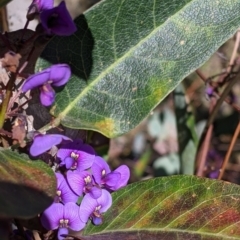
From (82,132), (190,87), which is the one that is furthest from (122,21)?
(190,87)

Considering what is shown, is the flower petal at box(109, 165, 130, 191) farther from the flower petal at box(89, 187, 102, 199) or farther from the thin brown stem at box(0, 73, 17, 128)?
the thin brown stem at box(0, 73, 17, 128)

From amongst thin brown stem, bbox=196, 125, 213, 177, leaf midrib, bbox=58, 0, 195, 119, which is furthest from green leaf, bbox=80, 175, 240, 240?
thin brown stem, bbox=196, 125, 213, 177

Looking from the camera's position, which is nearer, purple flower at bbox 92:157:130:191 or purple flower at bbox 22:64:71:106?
purple flower at bbox 22:64:71:106

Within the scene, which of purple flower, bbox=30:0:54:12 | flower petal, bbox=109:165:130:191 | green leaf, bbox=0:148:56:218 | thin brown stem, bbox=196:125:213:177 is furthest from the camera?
thin brown stem, bbox=196:125:213:177

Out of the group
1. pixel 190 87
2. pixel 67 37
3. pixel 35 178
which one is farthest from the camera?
pixel 190 87

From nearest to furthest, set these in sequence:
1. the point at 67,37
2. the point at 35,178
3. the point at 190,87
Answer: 1. the point at 35,178
2. the point at 67,37
3. the point at 190,87

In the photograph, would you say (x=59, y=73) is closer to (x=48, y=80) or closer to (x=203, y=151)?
(x=48, y=80)

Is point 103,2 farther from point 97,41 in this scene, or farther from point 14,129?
point 14,129
